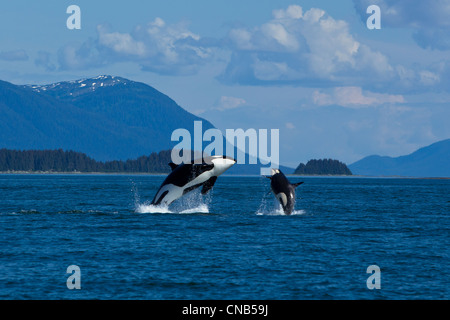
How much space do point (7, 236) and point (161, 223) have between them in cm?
1151

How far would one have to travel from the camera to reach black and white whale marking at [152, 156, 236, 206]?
143 ft

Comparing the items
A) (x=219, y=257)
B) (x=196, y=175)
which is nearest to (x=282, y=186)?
(x=196, y=175)

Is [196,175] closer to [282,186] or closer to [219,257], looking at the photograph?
[282,186]

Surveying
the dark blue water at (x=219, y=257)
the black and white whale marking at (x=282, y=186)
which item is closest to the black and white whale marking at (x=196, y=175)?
the dark blue water at (x=219, y=257)

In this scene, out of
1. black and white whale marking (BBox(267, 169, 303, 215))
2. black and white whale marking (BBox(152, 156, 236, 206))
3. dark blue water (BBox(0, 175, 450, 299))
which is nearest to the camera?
dark blue water (BBox(0, 175, 450, 299))

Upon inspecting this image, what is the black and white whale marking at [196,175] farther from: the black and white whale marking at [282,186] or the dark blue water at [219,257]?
the black and white whale marking at [282,186]

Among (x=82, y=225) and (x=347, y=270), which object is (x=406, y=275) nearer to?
(x=347, y=270)

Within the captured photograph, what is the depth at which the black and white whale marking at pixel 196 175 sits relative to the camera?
43688mm

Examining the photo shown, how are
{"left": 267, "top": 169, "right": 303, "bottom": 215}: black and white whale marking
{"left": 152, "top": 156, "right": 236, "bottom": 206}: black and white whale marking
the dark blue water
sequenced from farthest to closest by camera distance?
{"left": 267, "top": 169, "right": 303, "bottom": 215}: black and white whale marking → {"left": 152, "top": 156, "right": 236, "bottom": 206}: black and white whale marking → the dark blue water

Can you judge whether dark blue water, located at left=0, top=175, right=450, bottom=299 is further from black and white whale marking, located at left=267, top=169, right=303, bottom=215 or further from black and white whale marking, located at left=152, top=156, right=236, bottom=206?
black and white whale marking, located at left=152, top=156, right=236, bottom=206

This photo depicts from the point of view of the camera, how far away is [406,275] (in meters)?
30.1

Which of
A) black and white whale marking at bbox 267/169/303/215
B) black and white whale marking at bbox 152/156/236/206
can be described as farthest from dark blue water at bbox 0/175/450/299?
black and white whale marking at bbox 152/156/236/206
